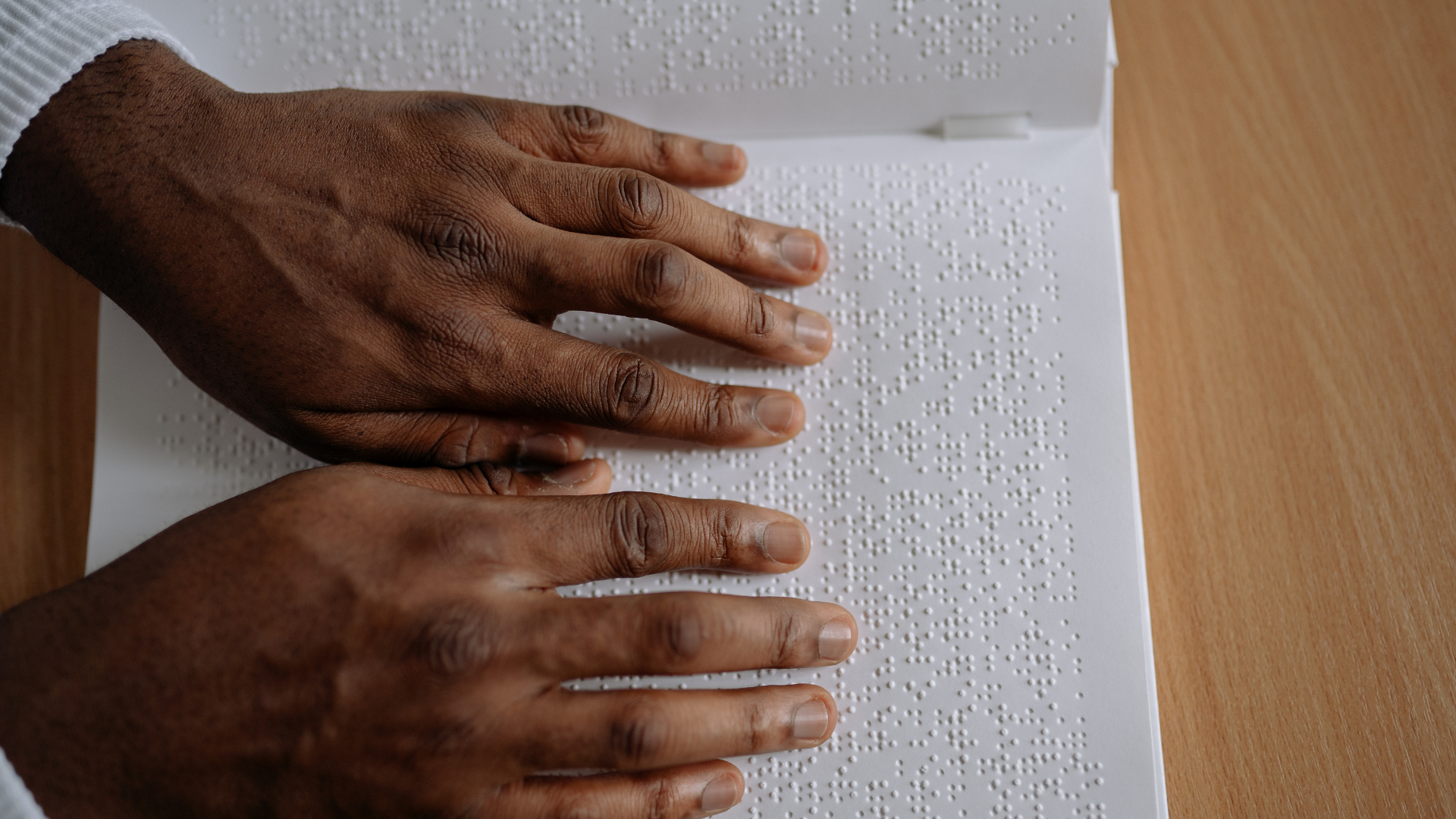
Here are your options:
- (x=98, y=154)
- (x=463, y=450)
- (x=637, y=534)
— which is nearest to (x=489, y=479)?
(x=463, y=450)

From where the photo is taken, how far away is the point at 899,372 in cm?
63

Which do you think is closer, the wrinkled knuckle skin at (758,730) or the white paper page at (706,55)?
the wrinkled knuckle skin at (758,730)

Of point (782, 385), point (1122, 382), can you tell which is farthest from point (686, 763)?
point (1122, 382)

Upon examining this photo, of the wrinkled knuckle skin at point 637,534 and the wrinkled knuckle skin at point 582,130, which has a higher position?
the wrinkled knuckle skin at point 582,130

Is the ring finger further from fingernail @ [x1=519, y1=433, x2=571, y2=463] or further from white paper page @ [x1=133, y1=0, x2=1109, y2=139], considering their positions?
white paper page @ [x1=133, y1=0, x2=1109, y2=139]

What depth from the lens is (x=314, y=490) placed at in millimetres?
518

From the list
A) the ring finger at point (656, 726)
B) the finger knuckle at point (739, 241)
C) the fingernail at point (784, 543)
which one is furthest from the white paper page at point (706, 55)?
the ring finger at point (656, 726)

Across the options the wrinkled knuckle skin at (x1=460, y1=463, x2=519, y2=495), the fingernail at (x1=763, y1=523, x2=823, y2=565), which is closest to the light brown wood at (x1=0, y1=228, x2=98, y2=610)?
the wrinkled knuckle skin at (x1=460, y1=463, x2=519, y2=495)

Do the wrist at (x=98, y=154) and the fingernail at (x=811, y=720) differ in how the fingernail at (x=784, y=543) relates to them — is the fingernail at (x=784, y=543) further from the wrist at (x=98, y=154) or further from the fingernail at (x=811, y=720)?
the wrist at (x=98, y=154)

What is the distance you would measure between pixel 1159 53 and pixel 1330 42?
0.46 ft

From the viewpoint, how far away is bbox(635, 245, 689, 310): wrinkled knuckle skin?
1.87 feet

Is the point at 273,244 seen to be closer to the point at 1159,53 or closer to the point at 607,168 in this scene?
the point at 607,168

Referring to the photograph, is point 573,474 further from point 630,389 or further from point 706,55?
point 706,55

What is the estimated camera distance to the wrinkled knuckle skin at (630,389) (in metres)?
0.58
